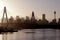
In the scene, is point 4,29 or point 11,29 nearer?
point 4,29

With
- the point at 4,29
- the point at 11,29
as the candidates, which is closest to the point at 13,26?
the point at 11,29

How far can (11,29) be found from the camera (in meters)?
37.8

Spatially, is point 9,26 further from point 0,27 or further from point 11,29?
point 0,27

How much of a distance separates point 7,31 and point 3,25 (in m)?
A: 1.57

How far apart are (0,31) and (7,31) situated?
3430mm

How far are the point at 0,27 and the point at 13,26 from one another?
20.5ft

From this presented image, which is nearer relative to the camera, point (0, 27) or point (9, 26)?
point (0, 27)

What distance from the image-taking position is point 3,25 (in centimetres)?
3566

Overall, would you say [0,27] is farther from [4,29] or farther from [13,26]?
[13,26]

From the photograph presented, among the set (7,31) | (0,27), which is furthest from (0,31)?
(7,31)

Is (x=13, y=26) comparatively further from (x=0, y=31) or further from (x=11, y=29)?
(x=0, y=31)

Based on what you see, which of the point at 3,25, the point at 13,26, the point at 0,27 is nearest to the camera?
the point at 0,27

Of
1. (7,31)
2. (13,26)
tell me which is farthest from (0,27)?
(13,26)

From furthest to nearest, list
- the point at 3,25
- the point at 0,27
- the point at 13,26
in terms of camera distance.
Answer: the point at 13,26 < the point at 3,25 < the point at 0,27
